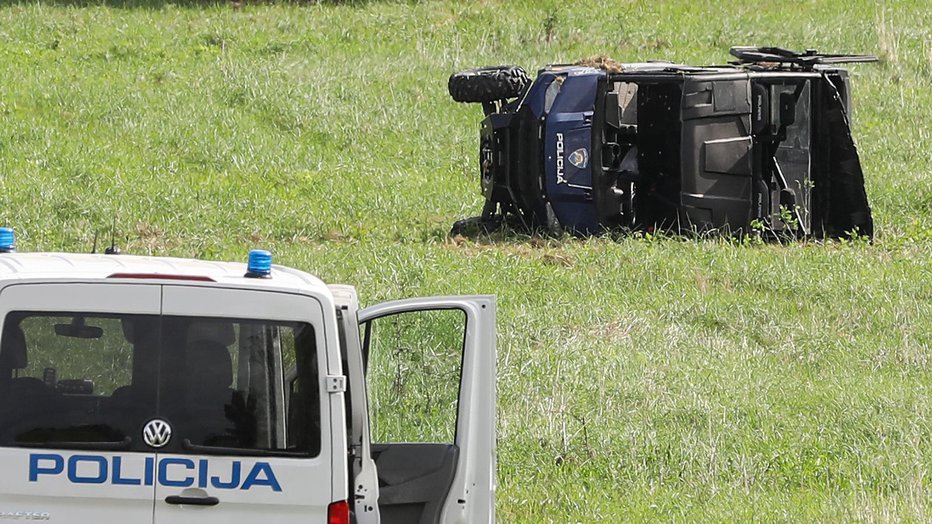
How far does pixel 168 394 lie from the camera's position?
4980 millimetres

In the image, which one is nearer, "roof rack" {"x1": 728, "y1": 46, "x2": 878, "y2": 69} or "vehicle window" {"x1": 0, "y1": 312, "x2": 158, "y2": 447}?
"vehicle window" {"x1": 0, "y1": 312, "x2": 158, "y2": 447}

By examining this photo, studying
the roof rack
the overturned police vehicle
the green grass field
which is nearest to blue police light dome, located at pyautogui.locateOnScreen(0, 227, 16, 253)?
the green grass field

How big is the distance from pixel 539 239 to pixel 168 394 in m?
9.94

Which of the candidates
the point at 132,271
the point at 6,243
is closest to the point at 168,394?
the point at 132,271

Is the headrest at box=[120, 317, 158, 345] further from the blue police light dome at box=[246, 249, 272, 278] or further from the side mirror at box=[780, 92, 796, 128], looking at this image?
the side mirror at box=[780, 92, 796, 128]

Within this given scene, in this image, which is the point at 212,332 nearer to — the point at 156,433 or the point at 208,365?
the point at 208,365

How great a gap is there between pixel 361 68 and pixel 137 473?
17495mm

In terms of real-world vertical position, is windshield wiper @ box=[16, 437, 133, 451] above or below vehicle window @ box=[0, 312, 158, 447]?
below

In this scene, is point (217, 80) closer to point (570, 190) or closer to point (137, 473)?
point (570, 190)

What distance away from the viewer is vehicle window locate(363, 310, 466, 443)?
7898 mm

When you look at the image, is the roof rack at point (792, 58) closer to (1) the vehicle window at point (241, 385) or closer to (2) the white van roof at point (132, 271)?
(2) the white van roof at point (132, 271)

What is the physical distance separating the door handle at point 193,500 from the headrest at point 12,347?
0.67 m

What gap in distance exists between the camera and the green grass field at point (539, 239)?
28.0 ft

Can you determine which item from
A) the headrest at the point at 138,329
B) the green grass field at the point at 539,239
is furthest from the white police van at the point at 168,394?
the green grass field at the point at 539,239
